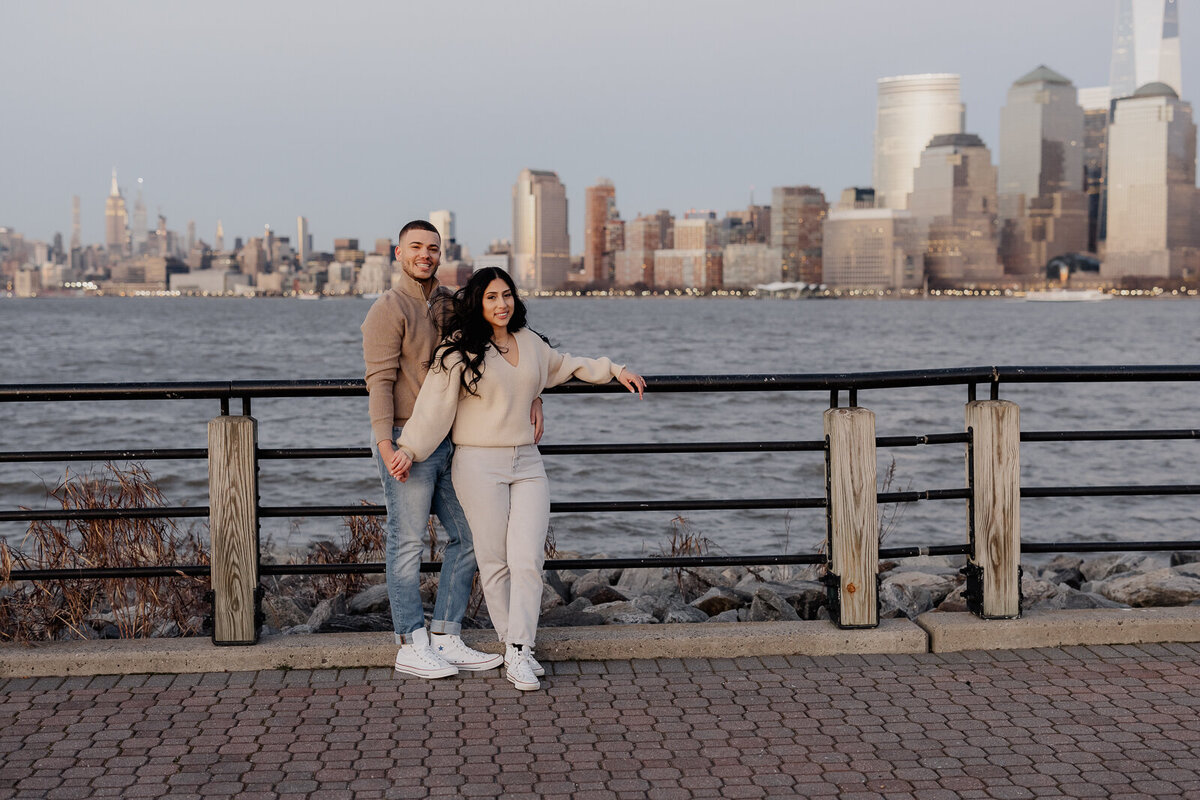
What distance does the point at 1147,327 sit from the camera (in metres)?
105

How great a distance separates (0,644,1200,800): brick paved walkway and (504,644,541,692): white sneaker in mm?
60

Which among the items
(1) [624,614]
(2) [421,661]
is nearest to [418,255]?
(2) [421,661]

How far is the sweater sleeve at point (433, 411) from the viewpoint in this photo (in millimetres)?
5594

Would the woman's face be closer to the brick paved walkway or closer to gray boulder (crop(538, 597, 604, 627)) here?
the brick paved walkway

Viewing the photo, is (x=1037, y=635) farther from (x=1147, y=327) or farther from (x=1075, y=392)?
(x=1147, y=327)

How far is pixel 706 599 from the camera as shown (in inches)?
349

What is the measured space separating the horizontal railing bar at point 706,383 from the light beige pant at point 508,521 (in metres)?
0.51

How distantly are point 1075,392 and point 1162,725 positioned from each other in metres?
41.8

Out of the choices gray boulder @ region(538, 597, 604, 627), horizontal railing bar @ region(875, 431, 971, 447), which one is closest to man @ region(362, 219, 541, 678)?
gray boulder @ region(538, 597, 604, 627)

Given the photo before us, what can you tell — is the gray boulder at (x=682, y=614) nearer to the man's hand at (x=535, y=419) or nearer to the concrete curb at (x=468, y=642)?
the concrete curb at (x=468, y=642)

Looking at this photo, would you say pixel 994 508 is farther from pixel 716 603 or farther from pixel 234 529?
pixel 234 529

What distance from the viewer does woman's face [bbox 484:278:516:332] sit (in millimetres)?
5637

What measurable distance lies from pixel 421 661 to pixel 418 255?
71.2 inches

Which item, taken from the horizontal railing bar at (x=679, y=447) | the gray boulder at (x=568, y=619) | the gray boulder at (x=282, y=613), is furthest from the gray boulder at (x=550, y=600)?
the horizontal railing bar at (x=679, y=447)
